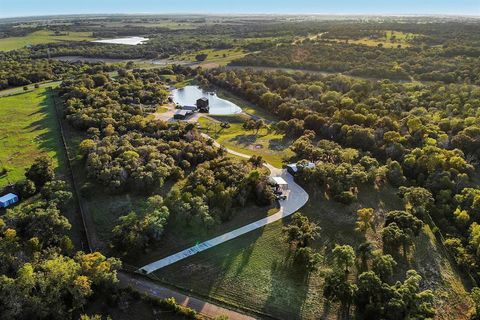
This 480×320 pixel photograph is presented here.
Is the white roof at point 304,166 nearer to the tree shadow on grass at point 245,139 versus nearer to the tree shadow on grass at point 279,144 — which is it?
the tree shadow on grass at point 279,144

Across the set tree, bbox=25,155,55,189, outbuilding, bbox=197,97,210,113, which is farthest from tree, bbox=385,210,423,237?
outbuilding, bbox=197,97,210,113

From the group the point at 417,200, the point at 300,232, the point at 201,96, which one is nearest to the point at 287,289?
the point at 300,232

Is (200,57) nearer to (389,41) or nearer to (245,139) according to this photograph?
(389,41)

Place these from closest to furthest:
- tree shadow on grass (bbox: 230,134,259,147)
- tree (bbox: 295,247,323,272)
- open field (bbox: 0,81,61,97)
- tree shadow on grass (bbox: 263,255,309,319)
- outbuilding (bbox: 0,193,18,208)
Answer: tree shadow on grass (bbox: 263,255,309,319), tree (bbox: 295,247,323,272), outbuilding (bbox: 0,193,18,208), tree shadow on grass (bbox: 230,134,259,147), open field (bbox: 0,81,61,97)

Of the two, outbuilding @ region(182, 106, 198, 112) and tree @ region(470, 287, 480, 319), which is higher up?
outbuilding @ region(182, 106, 198, 112)

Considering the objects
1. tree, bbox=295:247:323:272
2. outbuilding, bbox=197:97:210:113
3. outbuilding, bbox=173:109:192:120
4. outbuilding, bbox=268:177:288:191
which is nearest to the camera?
tree, bbox=295:247:323:272

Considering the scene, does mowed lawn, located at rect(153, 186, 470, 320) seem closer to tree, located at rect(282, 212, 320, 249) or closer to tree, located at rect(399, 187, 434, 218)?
tree, located at rect(282, 212, 320, 249)

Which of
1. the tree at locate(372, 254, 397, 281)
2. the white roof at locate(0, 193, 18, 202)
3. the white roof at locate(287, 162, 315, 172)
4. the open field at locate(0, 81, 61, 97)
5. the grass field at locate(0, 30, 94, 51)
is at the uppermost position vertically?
the grass field at locate(0, 30, 94, 51)

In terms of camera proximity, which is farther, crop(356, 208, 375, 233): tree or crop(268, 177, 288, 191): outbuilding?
crop(268, 177, 288, 191): outbuilding
